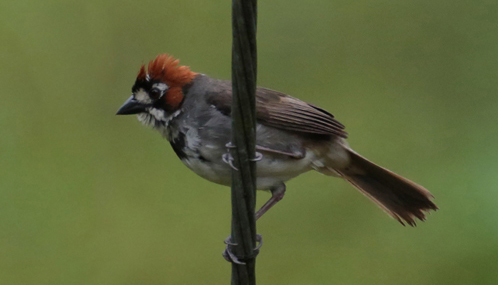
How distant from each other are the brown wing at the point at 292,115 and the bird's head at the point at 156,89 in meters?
0.46

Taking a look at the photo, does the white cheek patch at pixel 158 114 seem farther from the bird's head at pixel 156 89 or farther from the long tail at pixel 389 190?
the long tail at pixel 389 190

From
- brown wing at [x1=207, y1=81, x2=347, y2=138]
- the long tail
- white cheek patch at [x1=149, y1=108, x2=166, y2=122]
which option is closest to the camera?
brown wing at [x1=207, y1=81, x2=347, y2=138]

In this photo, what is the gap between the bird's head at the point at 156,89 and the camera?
12.7 feet

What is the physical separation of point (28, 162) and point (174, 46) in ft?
4.88

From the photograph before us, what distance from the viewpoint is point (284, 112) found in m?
3.79

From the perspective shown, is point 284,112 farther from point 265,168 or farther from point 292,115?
point 265,168

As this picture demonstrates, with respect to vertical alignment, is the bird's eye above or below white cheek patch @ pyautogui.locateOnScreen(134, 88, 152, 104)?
above

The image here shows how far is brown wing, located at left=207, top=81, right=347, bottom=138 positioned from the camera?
373 centimetres

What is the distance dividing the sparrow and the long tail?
15 mm

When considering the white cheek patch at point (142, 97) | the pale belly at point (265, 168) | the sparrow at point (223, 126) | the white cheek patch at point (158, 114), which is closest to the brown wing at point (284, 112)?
the sparrow at point (223, 126)

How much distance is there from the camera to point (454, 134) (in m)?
5.15

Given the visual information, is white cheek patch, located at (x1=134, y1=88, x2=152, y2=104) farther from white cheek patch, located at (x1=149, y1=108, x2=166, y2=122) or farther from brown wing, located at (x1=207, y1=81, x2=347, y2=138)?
brown wing, located at (x1=207, y1=81, x2=347, y2=138)

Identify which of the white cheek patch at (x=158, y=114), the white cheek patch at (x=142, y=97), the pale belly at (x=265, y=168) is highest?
the white cheek patch at (x=142, y=97)

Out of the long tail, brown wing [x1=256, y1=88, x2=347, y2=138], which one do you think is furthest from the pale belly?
the long tail
